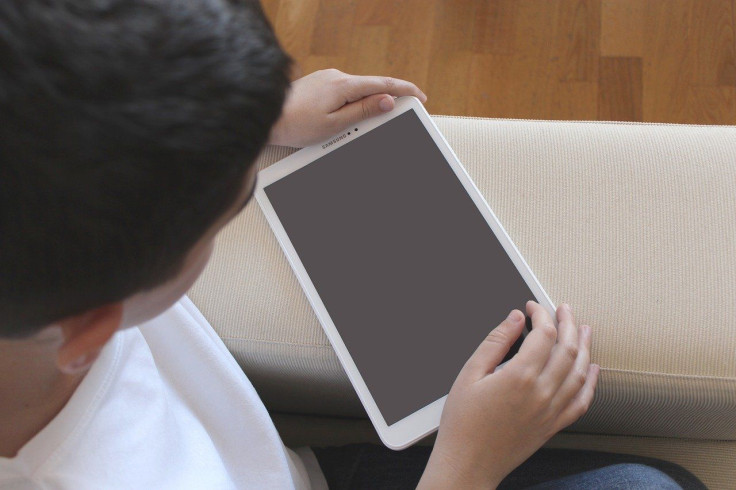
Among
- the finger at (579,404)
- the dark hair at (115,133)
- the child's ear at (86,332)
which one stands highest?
the dark hair at (115,133)

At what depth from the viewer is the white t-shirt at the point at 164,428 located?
49 centimetres

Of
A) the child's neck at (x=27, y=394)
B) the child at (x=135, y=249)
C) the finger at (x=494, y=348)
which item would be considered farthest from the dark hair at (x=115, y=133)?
the finger at (x=494, y=348)

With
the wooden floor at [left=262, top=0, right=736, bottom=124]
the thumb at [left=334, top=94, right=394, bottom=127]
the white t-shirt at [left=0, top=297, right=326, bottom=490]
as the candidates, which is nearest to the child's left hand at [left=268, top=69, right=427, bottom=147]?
the thumb at [left=334, top=94, right=394, bottom=127]

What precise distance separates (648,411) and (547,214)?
24 cm

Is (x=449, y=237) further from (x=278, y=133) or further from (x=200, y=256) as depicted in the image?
(x=200, y=256)

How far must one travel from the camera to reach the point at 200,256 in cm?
41

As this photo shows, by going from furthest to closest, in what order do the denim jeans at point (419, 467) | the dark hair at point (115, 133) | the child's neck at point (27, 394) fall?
the denim jeans at point (419, 467), the child's neck at point (27, 394), the dark hair at point (115, 133)

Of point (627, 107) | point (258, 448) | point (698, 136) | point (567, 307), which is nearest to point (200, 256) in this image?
point (258, 448)

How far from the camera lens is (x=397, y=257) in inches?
28.1

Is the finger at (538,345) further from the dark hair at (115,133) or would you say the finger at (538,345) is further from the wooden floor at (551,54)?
the wooden floor at (551,54)

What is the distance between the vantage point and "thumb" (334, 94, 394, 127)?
736mm

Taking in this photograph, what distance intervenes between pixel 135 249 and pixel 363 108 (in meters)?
0.44

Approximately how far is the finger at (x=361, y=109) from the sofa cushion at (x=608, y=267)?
3.4 inches

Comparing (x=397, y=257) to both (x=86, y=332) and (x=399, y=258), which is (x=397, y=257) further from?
(x=86, y=332)
